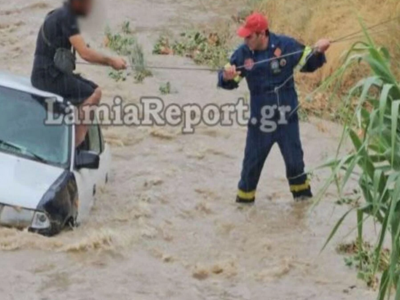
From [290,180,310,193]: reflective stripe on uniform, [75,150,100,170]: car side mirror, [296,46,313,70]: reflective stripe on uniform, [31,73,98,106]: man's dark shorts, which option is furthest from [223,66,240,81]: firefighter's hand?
[290,180,310,193]: reflective stripe on uniform

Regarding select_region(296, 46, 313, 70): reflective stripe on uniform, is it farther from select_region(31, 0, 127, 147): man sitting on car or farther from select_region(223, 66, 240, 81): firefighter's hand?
select_region(31, 0, 127, 147): man sitting on car

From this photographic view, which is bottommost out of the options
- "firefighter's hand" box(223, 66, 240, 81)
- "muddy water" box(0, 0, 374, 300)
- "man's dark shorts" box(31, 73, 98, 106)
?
"muddy water" box(0, 0, 374, 300)

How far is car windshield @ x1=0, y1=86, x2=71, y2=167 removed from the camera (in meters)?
8.89

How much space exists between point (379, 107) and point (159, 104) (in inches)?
372

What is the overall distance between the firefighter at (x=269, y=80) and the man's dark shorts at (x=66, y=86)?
1210 millimetres

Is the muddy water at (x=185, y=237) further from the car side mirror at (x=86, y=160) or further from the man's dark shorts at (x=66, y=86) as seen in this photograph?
the man's dark shorts at (x=66, y=86)

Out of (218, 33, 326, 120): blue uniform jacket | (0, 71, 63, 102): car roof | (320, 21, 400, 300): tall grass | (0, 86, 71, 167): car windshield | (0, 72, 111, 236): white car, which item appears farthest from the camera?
(218, 33, 326, 120): blue uniform jacket

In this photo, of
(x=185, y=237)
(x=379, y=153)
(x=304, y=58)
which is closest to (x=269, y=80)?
(x=304, y=58)

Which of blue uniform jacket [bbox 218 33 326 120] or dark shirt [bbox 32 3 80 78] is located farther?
blue uniform jacket [bbox 218 33 326 120]

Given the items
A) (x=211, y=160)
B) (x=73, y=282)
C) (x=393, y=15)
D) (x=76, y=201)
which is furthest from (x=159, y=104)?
(x=73, y=282)

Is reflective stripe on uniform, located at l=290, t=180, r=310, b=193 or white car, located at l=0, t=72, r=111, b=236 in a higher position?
white car, located at l=0, t=72, r=111, b=236

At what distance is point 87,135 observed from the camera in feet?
32.2

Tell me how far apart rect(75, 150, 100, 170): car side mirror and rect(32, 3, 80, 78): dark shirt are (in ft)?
3.38

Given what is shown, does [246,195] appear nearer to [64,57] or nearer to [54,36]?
[64,57]
